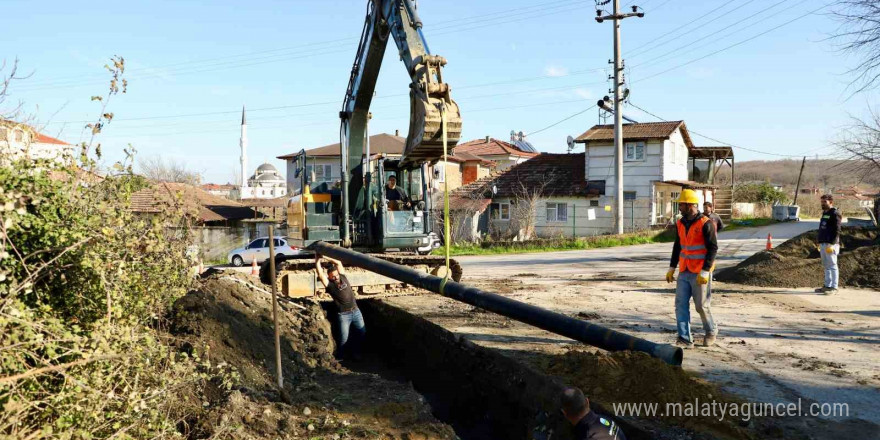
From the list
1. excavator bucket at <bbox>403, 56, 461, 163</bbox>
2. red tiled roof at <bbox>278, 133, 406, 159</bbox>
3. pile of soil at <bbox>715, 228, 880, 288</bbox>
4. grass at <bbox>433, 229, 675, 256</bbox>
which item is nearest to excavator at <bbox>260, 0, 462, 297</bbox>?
excavator bucket at <bbox>403, 56, 461, 163</bbox>

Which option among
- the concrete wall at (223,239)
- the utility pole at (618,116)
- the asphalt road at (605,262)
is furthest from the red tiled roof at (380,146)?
the asphalt road at (605,262)

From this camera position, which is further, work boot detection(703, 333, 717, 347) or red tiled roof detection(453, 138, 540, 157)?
red tiled roof detection(453, 138, 540, 157)

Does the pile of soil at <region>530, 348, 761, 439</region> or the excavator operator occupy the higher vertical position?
the excavator operator

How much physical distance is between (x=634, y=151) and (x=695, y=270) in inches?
1151

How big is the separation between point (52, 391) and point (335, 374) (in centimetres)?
445

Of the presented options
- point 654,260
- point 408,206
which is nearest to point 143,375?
point 408,206

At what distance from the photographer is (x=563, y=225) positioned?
34.7m

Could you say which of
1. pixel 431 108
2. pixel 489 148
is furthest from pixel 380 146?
pixel 431 108

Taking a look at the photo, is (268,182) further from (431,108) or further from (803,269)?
(431,108)

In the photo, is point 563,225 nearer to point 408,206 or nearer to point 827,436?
point 408,206

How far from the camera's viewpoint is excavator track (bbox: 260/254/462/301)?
10078mm

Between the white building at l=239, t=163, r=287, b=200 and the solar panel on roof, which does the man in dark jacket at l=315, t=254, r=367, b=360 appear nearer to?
the solar panel on roof

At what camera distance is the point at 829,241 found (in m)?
10.7

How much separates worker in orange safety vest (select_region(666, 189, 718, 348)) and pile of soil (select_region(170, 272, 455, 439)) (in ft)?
10.2
